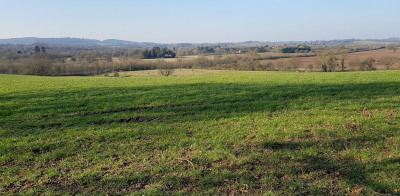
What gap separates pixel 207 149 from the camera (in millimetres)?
8727

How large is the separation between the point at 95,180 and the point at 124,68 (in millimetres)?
96892

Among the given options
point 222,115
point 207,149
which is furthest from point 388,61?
point 207,149

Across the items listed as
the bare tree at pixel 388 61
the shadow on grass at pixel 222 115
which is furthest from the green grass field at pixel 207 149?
the bare tree at pixel 388 61

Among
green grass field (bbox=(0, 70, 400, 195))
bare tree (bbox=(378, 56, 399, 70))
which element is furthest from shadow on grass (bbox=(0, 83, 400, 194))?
bare tree (bbox=(378, 56, 399, 70))

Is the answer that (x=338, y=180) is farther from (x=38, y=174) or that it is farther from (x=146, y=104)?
(x=146, y=104)

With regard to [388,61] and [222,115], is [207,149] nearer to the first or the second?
[222,115]

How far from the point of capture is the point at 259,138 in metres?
9.47

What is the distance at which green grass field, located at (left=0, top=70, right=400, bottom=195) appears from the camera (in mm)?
6492

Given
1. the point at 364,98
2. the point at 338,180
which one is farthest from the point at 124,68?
the point at 338,180

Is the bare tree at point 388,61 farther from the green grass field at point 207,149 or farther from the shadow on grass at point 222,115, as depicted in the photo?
the green grass field at point 207,149

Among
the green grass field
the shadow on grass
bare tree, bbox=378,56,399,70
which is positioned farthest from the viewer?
bare tree, bbox=378,56,399,70

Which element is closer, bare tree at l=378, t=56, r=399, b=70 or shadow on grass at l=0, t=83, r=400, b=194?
shadow on grass at l=0, t=83, r=400, b=194

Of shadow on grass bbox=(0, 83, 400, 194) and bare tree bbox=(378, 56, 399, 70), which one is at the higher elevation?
bare tree bbox=(378, 56, 399, 70)

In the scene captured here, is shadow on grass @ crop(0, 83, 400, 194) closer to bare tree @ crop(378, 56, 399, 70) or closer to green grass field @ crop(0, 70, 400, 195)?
green grass field @ crop(0, 70, 400, 195)
